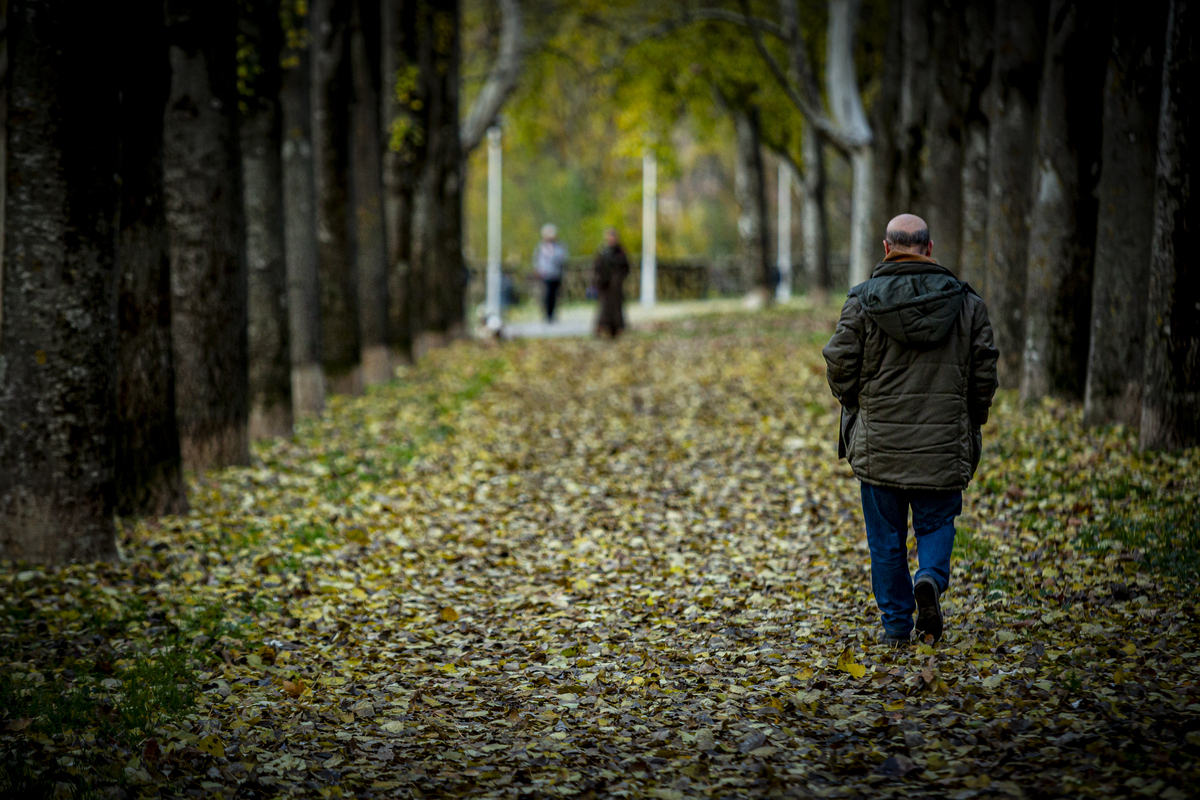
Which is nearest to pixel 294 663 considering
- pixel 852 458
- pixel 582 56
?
pixel 852 458

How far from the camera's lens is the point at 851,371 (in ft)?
18.9

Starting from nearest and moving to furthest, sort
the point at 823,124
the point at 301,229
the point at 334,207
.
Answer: the point at 301,229 → the point at 334,207 → the point at 823,124

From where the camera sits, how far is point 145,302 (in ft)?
29.6

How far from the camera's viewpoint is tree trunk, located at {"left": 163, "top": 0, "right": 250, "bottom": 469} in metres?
10.2

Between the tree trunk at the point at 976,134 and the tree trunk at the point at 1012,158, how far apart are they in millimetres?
928

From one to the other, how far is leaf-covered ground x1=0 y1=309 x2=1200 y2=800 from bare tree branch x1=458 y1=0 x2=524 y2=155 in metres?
13.1

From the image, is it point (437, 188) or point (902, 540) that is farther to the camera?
point (437, 188)

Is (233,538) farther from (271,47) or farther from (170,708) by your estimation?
(271,47)

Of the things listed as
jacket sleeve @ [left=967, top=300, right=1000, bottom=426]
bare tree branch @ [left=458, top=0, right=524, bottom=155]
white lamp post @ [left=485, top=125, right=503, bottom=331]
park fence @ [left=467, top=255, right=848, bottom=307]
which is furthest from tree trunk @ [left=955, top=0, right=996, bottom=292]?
park fence @ [left=467, top=255, right=848, bottom=307]

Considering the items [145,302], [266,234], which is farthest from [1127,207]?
[266,234]

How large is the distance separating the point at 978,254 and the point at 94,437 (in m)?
10.1

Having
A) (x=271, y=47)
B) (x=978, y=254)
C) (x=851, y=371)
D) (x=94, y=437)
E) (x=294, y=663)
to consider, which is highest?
(x=271, y=47)

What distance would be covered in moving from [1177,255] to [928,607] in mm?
4309

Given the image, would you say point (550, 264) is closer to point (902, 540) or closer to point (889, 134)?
point (889, 134)
